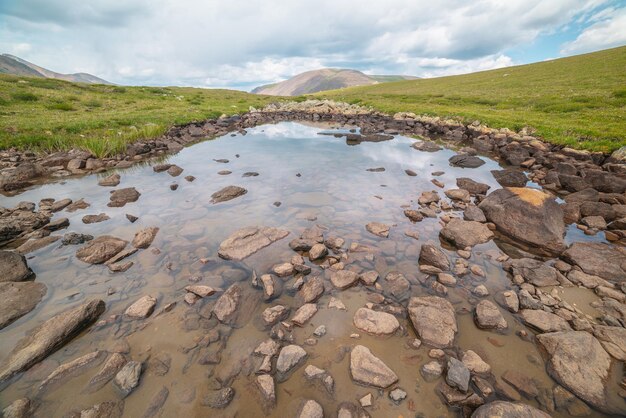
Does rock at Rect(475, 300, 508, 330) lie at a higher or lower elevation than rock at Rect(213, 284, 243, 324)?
lower

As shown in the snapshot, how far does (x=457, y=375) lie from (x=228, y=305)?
4.66 metres

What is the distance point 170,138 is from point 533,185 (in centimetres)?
2856

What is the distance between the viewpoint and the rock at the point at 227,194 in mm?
12311

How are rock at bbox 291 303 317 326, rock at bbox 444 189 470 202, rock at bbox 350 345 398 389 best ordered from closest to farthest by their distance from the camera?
rock at bbox 350 345 398 389, rock at bbox 291 303 317 326, rock at bbox 444 189 470 202

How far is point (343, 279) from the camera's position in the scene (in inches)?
276

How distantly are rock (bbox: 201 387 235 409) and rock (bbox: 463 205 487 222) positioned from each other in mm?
9922

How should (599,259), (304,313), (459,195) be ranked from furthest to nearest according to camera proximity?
1. (459,195)
2. (599,259)
3. (304,313)

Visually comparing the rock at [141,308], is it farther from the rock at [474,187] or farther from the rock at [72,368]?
the rock at [474,187]

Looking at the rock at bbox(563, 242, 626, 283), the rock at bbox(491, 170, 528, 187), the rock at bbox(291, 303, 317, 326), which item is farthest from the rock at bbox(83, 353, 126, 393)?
the rock at bbox(491, 170, 528, 187)

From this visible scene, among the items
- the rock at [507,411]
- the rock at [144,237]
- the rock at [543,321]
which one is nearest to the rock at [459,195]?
the rock at [543,321]

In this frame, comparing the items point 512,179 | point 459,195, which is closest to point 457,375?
point 459,195

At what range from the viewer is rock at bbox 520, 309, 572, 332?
18.2 ft

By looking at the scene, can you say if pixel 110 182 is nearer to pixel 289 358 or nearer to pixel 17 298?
pixel 17 298

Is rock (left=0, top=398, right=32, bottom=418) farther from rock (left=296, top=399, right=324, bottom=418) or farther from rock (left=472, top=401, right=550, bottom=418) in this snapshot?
rock (left=472, top=401, right=550, bottom=418)
